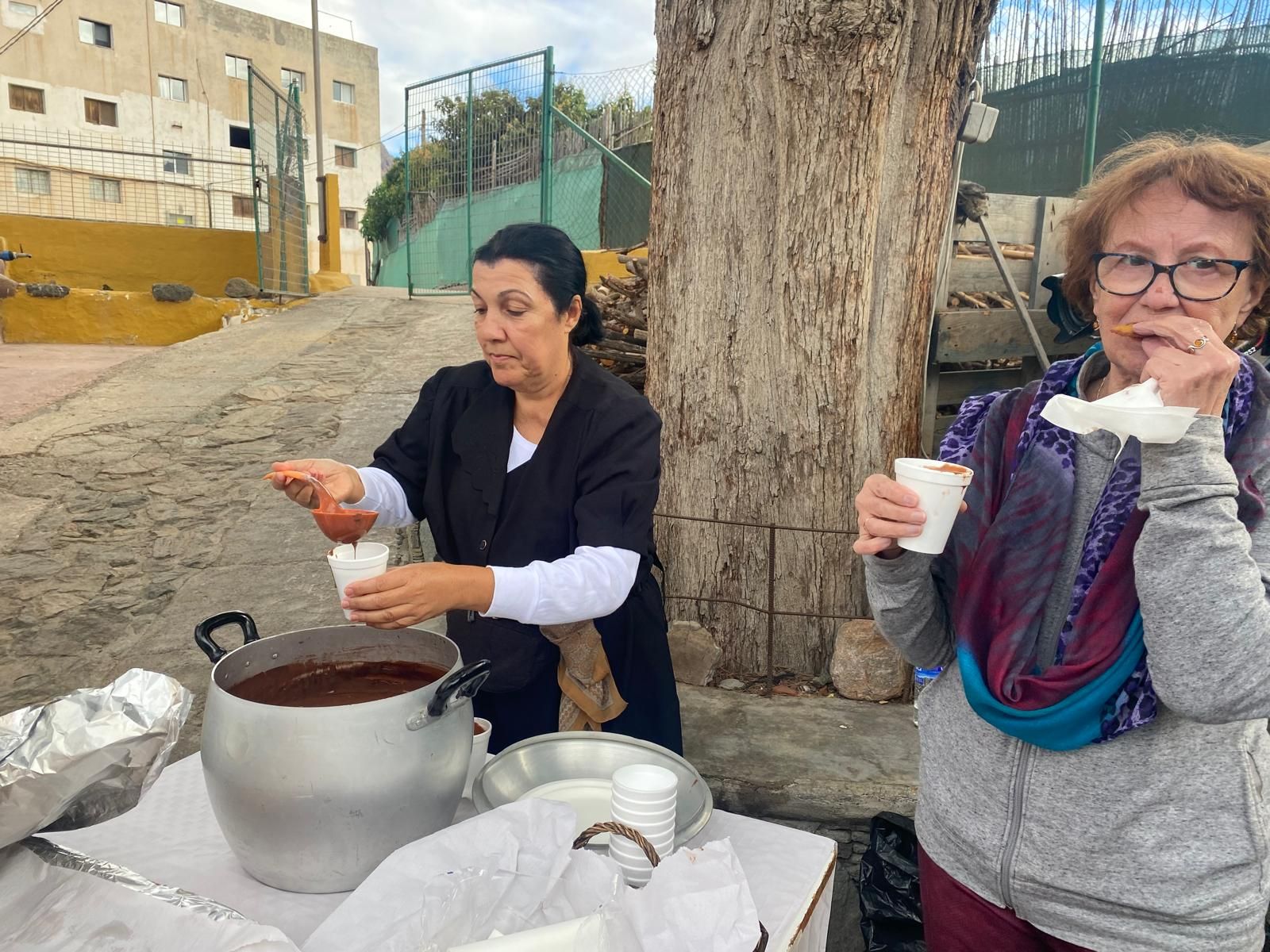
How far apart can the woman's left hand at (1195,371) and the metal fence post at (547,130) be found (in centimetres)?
741

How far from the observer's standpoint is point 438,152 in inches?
386

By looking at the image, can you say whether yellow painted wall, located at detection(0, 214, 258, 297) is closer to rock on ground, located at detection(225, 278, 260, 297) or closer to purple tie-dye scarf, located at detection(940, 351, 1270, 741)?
rock on ground, located at detection(225, 278, 260, 297)

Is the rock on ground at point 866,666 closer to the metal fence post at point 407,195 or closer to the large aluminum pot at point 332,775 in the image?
the large aluminum pot at point 332,775

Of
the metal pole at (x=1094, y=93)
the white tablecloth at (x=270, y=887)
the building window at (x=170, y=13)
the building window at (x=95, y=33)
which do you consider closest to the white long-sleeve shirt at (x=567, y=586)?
the white tablecloth at (x=270, y=887)

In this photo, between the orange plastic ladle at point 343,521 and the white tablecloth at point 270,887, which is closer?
the white tablecloth at point 270,887

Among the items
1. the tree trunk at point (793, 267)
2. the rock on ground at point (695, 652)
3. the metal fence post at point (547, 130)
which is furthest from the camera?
the metal fence post at point (547, 130)

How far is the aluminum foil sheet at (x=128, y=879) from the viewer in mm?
814

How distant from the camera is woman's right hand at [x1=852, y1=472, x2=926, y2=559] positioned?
1221 mm

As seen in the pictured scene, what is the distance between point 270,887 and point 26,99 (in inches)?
1172

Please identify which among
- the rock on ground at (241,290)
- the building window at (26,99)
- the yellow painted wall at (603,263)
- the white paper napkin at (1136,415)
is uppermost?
the building window at (26,99)

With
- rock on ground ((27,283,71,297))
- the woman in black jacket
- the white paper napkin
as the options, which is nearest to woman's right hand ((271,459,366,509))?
the woman in black jacket

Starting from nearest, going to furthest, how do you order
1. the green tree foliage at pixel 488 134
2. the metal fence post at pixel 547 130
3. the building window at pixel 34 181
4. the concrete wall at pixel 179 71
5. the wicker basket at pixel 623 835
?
the wicker basket at pixel 623 835, the metal fence post at pixel 547 130, the green tree foliage at pixel 488 134, the building window at pixel 34 181, the concrete wall at pixel 179 71

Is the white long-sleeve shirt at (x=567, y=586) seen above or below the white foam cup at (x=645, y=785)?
above

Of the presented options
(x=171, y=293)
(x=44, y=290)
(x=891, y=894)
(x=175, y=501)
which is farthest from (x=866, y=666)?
(x=44, y=290)
